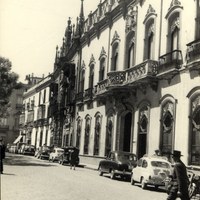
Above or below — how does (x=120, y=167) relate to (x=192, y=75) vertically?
below

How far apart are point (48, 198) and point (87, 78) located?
90.8ft

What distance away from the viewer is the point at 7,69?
106ft

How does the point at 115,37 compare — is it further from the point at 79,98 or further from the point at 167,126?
the point at 167,126

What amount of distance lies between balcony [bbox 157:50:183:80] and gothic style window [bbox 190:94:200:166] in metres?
2.14

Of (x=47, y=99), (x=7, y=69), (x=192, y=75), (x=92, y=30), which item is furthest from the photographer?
(x=47, y=99)

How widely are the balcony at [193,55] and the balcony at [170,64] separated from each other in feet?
3.35

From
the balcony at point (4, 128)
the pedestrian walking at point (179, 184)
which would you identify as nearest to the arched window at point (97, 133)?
the pedestrian walking at point (179, 184)

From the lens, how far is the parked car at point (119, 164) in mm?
21453

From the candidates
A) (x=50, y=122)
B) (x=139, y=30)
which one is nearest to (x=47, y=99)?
(x=50, y=122)

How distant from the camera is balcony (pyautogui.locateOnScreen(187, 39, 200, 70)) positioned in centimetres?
1990

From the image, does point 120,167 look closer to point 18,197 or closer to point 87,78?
point 18,197

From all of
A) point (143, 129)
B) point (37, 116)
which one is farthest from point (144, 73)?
point (37, 116)

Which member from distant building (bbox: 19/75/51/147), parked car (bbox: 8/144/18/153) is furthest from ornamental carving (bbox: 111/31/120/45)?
parked car (bbox: 8/144/18/153)

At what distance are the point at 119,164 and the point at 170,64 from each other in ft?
18.9
